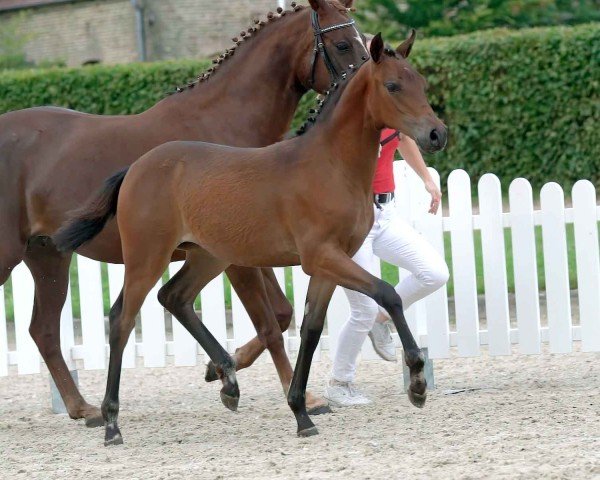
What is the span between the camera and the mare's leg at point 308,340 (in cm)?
541

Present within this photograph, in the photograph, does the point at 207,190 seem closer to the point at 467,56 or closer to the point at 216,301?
the point at 216,301

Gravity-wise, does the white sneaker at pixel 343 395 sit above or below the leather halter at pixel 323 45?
below

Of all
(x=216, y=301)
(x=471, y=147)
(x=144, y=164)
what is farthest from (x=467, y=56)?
(x=144, y=164)

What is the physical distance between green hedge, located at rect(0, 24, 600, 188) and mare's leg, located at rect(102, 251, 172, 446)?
10.9 m

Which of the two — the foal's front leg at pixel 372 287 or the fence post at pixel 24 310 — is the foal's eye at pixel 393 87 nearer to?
the foal's front leg at pixel 372 287

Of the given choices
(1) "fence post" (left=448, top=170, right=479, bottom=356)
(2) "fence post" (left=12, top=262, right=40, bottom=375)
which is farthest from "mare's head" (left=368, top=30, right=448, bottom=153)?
(2) "fence post" (left=12, top=262, right=40, bottom=375)

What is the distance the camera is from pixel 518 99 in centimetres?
1600

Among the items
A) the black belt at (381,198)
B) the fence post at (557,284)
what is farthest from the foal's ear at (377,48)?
the fence post at (557,284)

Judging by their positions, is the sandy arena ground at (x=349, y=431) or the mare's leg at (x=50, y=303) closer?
the sandy arena ground at (x=349, y=431)

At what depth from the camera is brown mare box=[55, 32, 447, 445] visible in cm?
513

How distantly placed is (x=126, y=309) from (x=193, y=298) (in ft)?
1.51

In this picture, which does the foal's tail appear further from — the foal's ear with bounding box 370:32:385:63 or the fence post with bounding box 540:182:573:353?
the fence post with bounding box 540:182:573:353

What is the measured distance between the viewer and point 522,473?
14.2 ft

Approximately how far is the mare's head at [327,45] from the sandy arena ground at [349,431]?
5.73 ft
